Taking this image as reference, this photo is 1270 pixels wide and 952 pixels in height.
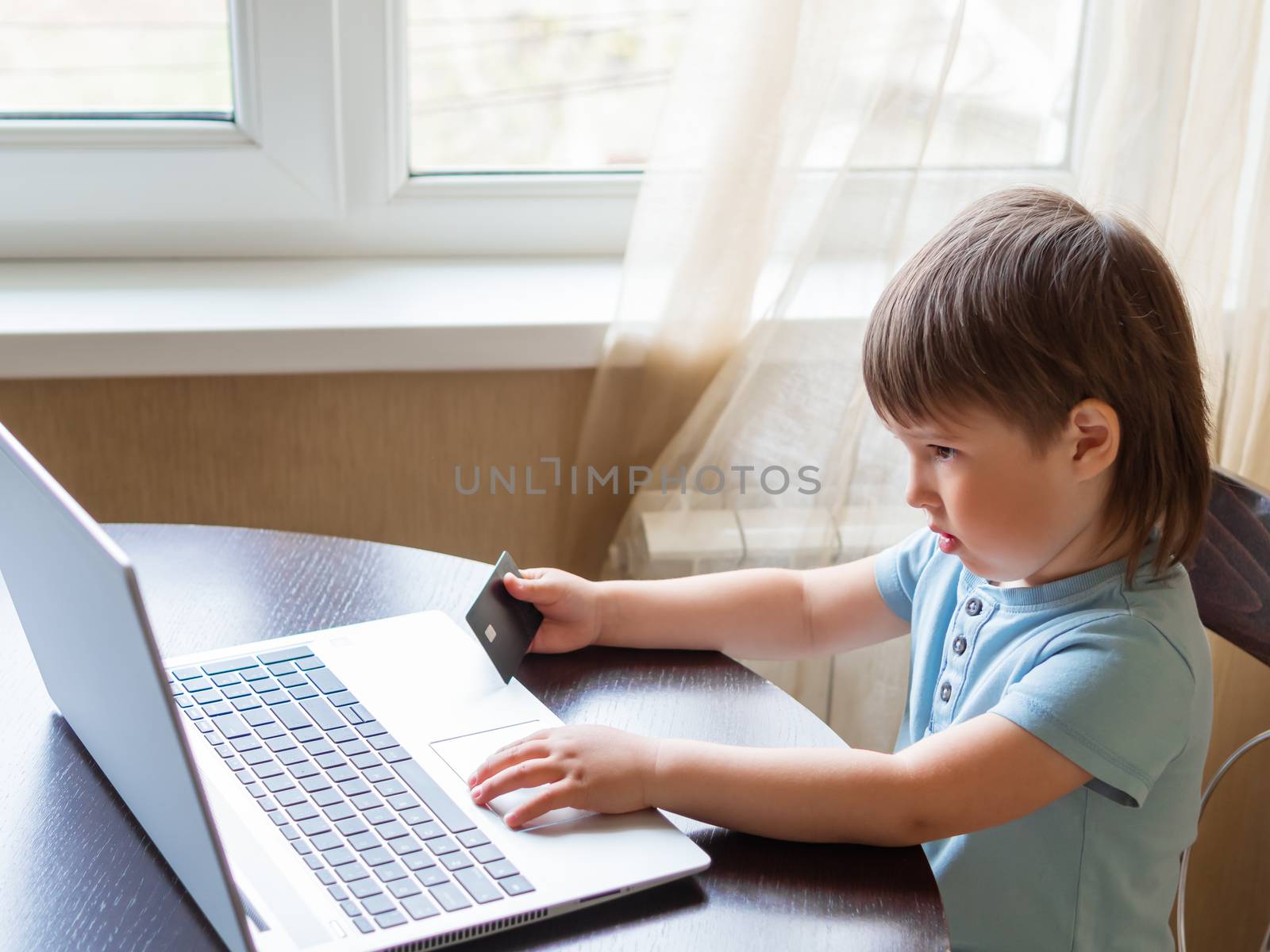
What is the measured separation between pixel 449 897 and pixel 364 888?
0.04 metres

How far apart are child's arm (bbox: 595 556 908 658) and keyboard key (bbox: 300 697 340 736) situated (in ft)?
0.68

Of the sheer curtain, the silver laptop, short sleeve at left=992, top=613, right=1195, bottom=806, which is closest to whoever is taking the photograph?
the silver laptop

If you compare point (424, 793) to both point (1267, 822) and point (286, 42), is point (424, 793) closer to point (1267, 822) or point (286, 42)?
point (286, 42)

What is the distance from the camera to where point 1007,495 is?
0.81 metres

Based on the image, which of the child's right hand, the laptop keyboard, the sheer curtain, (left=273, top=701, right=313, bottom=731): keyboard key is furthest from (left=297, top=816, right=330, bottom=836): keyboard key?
the sheer curtain

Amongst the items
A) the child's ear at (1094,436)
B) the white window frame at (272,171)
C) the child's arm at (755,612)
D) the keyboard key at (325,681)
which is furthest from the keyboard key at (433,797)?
the white window frame at (272,171)

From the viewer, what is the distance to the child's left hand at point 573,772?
2.28ft

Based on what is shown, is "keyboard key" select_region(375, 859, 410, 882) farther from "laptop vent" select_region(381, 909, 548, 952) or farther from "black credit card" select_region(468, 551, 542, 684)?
"black credit card" select_region(468, 551, 542, 684)

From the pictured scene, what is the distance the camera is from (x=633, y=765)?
0.71 metres

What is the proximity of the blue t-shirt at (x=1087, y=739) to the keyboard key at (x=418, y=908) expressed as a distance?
36 cm

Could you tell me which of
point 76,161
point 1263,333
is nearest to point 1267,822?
point 1263,333

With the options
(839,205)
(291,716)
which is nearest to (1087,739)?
(291,716)

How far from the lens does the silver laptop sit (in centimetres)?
56

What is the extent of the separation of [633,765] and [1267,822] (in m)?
1.05
